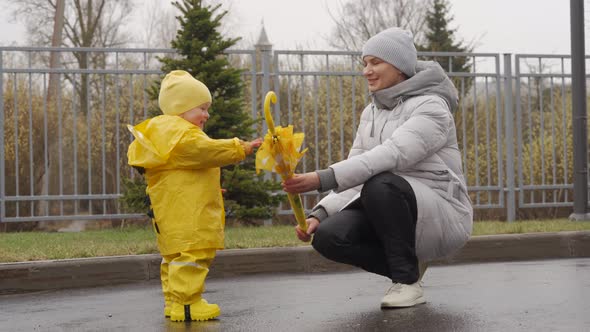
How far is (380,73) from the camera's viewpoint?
489 cm

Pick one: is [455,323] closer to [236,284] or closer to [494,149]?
[236,284]

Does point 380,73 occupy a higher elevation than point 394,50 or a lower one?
lower

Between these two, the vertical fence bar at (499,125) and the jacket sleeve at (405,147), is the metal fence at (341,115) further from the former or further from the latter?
the jacket sleeve at (405,147)

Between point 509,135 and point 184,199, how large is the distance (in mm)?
6932

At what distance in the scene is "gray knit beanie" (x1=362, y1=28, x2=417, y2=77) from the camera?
4.86 meters

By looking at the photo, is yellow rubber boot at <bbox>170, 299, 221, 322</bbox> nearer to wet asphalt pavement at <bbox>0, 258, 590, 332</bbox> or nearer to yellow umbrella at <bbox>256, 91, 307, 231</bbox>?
wet asphalt pavement at <bbox>0, 258, 590, 332</bbox>

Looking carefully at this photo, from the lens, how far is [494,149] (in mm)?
11531

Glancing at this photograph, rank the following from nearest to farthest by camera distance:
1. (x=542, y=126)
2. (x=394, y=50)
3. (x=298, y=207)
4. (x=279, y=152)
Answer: (x=279, y=152) → (x=298, y=207) → (x=394, y=50) → (x=542, y=126)

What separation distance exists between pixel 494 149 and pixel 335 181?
747cm

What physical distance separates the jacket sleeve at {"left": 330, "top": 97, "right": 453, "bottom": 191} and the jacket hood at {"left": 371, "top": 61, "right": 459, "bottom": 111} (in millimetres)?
94

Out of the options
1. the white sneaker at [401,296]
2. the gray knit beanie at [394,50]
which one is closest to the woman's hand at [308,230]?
the white sneaker at [401,296]

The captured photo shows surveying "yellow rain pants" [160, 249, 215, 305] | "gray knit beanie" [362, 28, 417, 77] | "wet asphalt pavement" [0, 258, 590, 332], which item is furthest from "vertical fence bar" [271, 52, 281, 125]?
"yellow rain pants" [160, 249, 215, 305]

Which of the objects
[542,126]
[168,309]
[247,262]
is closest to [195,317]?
[168,309]

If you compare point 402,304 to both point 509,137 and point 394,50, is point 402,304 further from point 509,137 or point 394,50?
point 509,137
